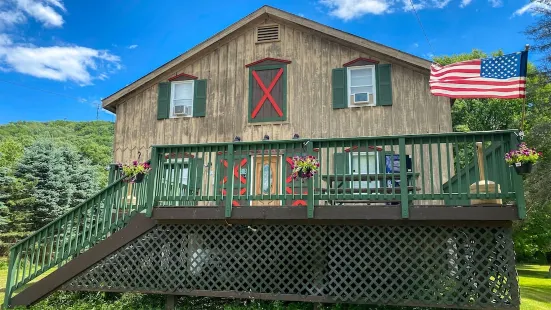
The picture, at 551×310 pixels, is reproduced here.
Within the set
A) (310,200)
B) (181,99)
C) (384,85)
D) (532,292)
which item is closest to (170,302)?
(310,200)

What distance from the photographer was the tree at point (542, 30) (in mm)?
14844

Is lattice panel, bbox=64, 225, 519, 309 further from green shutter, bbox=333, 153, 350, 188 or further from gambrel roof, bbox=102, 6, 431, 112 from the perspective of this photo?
gambrel roof, bbox=102, 6, 431, 112

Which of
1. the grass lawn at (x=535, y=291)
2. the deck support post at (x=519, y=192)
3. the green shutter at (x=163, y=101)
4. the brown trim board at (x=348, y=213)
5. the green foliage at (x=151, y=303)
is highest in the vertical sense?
the green shutter at (x=163, y=101)

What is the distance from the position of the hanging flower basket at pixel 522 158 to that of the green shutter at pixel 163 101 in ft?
29.4

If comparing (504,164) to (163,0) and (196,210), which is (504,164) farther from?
(163,0)

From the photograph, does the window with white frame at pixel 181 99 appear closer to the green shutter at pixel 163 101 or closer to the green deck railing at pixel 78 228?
the green shutter at pixel 163 101

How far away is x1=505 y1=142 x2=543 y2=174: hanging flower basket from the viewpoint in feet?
17.1

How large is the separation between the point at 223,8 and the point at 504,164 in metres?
21.4

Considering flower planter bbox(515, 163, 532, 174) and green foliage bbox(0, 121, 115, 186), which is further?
green foliage bbox(0, 121, 115, 186)

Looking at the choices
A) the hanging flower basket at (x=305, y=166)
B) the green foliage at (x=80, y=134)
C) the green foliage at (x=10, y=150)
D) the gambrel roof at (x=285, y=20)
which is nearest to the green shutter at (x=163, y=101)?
the gambrel roof at (x=285, y=20)

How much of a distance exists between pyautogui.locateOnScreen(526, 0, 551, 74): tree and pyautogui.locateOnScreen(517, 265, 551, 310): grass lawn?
840 centimetres

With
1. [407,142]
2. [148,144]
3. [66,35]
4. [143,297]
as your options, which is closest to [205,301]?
[143,297]

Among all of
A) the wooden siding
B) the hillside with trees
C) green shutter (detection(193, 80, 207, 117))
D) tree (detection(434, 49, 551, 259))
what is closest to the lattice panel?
the wooden siding

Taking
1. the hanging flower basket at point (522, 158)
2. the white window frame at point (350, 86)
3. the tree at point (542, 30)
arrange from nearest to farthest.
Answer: the hanging flower basket at point (522, 158), the white window frame at point (350, 86), the tree at point (542, 30)
